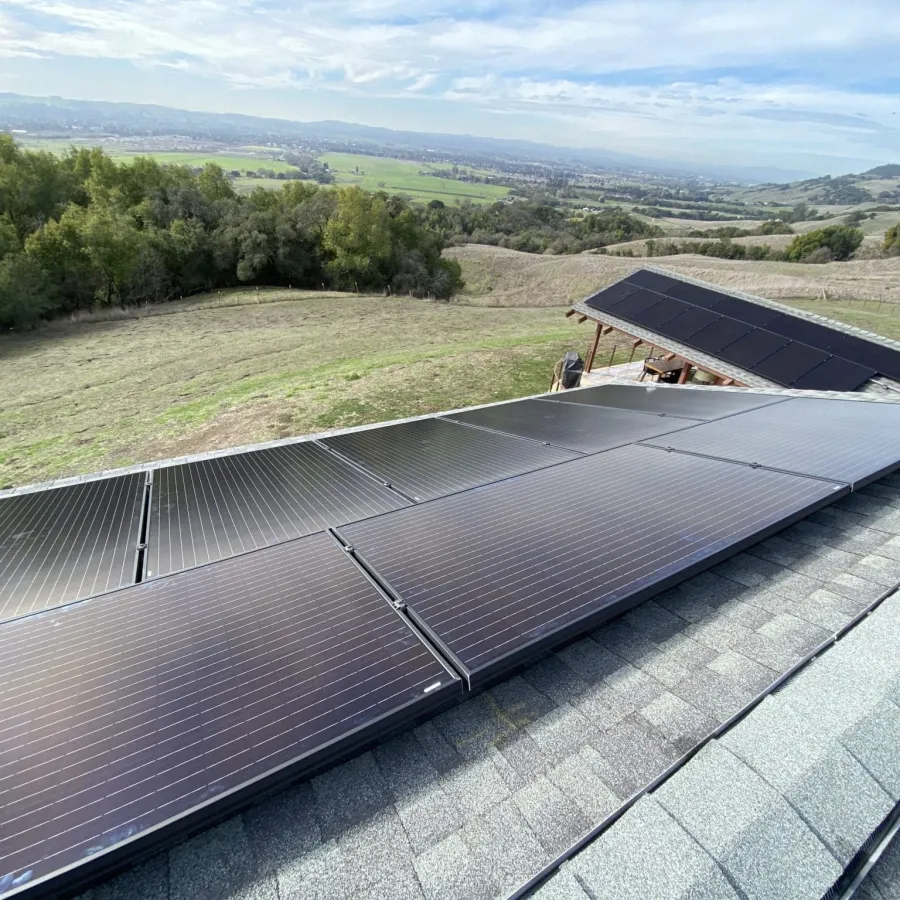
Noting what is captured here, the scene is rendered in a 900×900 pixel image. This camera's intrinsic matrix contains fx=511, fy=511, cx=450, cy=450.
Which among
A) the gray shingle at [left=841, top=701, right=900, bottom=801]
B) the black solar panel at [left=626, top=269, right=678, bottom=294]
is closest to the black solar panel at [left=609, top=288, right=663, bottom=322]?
the black solar panel at [left=626, top=269, right=678, bottom=294]

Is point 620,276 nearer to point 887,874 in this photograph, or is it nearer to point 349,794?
point 887,874

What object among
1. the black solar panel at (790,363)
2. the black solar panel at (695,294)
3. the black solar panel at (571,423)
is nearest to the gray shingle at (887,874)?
the black solar panel at (571,423)

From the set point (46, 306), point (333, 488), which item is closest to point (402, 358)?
A: point (333, 488)

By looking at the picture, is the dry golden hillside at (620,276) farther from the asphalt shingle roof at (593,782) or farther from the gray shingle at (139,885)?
the gray shingle at (139,885)

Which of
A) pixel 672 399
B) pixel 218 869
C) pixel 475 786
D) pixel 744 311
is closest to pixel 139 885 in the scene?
pixel 218 869

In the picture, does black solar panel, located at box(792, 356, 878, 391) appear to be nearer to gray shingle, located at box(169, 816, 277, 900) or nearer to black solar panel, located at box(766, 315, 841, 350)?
black solar panel, located at box(766, 315, 841, 350)

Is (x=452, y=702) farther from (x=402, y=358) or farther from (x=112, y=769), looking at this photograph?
(x=402, y=358)
